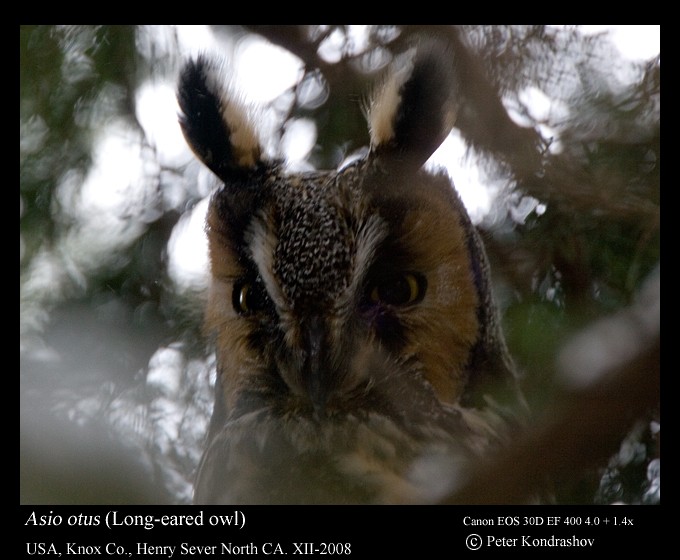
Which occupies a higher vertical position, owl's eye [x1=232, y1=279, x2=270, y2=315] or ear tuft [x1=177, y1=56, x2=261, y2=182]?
ear tuft [x1=177, y1=56, x2=261, y2=182]

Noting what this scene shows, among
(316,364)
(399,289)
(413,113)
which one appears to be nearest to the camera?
(316,364)

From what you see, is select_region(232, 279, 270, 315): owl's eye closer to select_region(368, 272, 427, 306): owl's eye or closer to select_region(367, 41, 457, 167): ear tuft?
select_region(368, 272, 427, 306): owl's eye

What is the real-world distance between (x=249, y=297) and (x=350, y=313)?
30 cm

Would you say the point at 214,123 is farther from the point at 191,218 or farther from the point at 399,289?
the point at 399,289

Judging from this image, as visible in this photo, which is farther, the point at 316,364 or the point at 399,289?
the point at 399,289

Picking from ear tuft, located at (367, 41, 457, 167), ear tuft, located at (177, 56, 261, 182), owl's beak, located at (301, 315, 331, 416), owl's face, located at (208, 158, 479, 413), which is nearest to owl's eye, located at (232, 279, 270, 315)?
owl's face, located at (208, 158, 479, 413)

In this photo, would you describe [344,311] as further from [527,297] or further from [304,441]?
[527,297]

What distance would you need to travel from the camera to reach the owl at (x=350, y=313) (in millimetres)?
1499

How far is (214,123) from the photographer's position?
1864 mm

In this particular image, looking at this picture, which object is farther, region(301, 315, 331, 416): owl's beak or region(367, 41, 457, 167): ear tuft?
region(367, 41, 457, 167): ear tuft

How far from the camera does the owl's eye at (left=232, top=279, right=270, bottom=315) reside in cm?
162

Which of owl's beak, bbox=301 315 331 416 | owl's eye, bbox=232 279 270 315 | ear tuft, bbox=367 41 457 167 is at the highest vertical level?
ear tuft, bbox=367 41 457 167

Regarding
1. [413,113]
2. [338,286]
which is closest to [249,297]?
[338,286]
